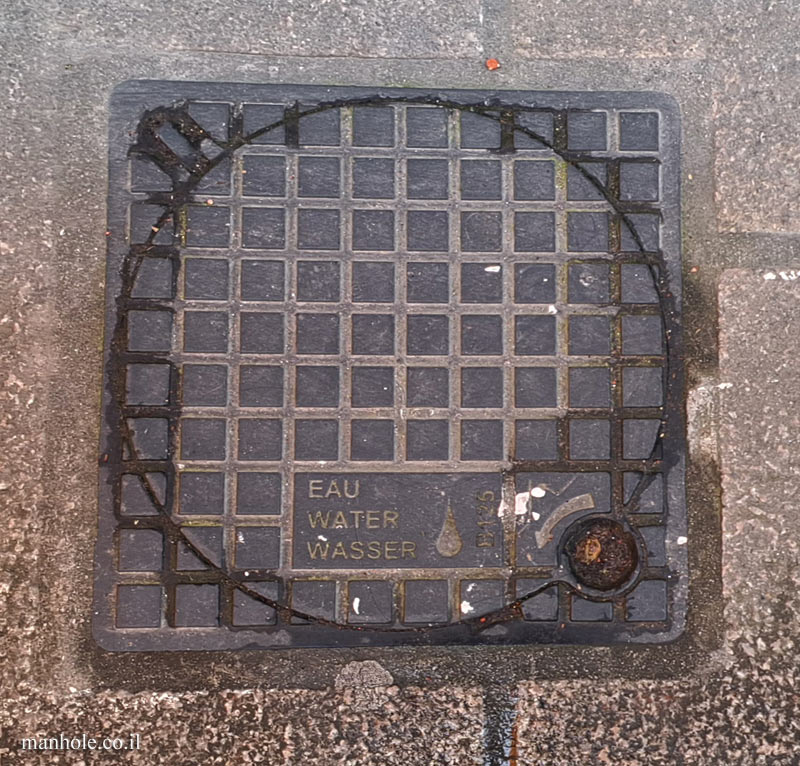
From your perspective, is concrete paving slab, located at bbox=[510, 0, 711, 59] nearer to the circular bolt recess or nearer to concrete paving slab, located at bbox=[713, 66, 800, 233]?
concrete paving slab, located at bbox=[713, 66, 800, 233]

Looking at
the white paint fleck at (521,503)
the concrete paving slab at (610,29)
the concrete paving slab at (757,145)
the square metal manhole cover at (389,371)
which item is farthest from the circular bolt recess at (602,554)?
the concrete paving slab at (610,29)

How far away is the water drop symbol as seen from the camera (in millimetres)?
2605

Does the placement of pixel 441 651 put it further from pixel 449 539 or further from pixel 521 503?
pixel 521 503

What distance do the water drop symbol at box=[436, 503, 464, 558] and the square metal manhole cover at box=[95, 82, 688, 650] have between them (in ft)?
0.04

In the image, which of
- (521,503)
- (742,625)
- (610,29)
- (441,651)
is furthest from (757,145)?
(441,651)

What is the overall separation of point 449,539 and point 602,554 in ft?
2.13

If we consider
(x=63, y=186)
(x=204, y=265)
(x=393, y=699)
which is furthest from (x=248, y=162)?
(x=393, y=699)

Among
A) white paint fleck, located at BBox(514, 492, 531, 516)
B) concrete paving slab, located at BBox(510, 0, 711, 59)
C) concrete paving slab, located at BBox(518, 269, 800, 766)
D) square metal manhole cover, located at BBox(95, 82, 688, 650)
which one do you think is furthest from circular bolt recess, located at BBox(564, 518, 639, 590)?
concrete paving slab, located at BBox(510, 0, 711, 59)

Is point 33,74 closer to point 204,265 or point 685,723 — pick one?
point 204,265

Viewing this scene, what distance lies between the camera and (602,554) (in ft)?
8.66

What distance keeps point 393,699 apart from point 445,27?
2826 millimetres

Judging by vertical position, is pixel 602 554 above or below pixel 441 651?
above

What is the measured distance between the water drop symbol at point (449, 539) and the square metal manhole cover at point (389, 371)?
0.01m

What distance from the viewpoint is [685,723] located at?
261 centimetres
